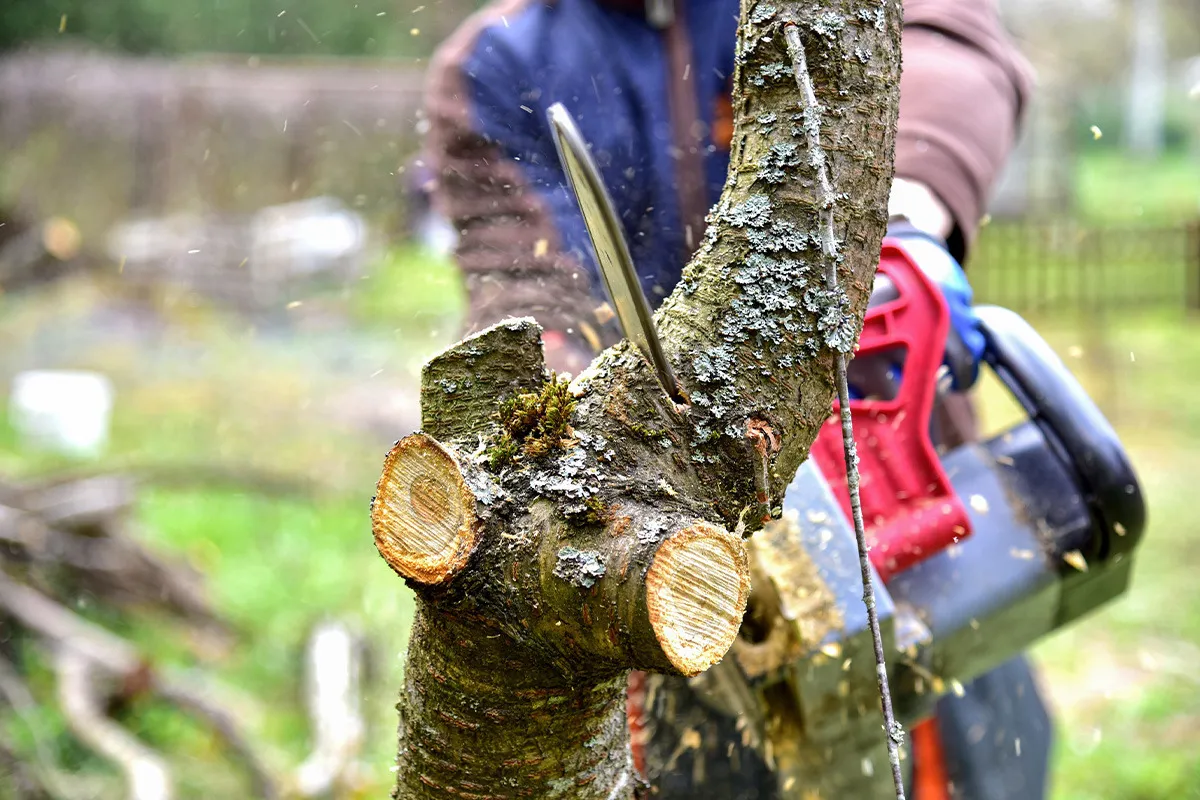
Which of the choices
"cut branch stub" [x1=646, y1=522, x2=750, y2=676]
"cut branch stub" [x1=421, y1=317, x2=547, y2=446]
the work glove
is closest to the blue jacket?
the work glove

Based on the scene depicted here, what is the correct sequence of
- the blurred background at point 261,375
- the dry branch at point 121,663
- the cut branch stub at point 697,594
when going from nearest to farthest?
the cut branch stub at point 697,594
the dry branch at point 121,663
the blurred background at point 261,375

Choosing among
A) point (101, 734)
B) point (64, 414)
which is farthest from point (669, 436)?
point (64, 414)

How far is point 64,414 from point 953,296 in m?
5.47

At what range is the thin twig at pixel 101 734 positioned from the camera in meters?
2.52

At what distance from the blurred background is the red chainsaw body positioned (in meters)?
0.57

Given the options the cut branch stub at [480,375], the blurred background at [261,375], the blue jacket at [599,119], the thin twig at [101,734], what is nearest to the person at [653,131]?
the blue jacket at [599,119]

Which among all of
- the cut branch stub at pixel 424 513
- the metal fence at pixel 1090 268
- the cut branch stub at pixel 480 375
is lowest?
the metal fence at pixel 1090 268

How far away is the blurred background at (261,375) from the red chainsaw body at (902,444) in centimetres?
57

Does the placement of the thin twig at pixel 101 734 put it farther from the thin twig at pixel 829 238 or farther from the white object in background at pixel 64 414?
the white object in background at pixel 64 414

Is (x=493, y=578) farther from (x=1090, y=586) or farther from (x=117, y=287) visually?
(x=117, y=287)

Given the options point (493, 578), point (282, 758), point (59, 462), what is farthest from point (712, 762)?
point (59, 462)

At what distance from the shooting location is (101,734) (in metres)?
2.79

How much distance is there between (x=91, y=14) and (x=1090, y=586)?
12406 millimetres

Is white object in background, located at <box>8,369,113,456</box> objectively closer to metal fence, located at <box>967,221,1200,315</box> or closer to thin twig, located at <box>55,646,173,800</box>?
thin twig, located at <box>55,646,173,800</box>
